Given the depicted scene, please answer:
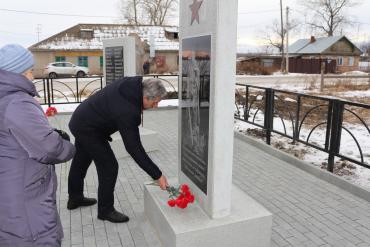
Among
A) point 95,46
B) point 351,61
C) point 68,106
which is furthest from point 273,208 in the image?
point 351,61

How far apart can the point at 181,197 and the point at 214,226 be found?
0.37 meters

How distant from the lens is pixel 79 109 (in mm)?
3412

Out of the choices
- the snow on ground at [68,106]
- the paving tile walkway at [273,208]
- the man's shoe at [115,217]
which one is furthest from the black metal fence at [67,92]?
the man's shoe at [115,217]

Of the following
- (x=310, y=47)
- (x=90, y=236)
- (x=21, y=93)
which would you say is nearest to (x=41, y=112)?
(x=21, y=93)

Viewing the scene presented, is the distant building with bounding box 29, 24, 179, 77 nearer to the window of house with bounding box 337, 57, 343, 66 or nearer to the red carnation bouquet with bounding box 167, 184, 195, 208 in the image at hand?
the window of house with bounding box 337, 57, 343, 66

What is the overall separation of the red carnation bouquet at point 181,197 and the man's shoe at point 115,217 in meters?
0.68

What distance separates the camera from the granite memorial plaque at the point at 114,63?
6098mm

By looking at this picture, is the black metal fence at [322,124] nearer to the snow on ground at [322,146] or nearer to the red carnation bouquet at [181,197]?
the snow on ground at [322,146]

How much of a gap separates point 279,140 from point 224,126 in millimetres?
4634

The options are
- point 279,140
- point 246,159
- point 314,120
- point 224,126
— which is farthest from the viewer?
point 314,120

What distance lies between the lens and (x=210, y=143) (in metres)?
2.85

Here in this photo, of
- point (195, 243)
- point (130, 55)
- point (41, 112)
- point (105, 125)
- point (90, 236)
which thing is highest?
point (130, 55)

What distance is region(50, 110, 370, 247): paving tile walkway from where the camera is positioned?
335cm

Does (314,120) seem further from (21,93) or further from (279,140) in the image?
(21,93)
